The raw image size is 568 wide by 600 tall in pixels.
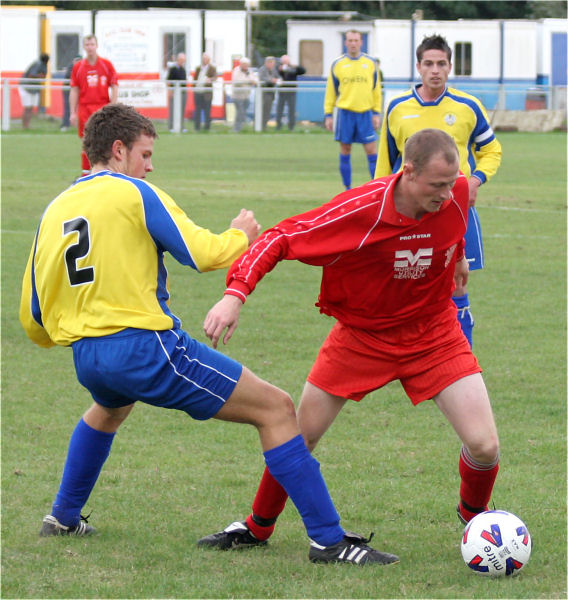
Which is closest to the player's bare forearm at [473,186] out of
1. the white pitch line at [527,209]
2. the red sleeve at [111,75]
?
the white pitch line at [527,209]

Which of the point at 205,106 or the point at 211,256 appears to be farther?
the point at 205,106

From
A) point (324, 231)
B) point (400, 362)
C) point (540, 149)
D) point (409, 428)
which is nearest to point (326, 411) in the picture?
point (400, 362)

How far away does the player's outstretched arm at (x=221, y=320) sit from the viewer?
3.94m

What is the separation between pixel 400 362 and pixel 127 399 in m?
1.14

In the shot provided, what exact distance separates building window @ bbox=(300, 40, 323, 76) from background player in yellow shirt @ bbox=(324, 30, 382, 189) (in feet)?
75.4

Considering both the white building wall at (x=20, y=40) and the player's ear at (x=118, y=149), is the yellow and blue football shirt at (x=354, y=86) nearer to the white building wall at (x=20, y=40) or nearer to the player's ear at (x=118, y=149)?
the player's ear at (x=118, y=149)

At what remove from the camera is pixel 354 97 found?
17938 millimetres

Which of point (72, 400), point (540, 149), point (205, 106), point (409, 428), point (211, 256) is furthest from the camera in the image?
point (205, 106)

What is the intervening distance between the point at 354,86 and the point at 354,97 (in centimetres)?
30

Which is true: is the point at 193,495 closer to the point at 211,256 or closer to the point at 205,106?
the point at 211,256

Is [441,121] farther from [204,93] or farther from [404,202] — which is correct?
[204,93]

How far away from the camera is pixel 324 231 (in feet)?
14.4

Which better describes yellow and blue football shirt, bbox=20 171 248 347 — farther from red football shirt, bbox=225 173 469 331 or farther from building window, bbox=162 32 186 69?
building window, bbox=162 32 186 69

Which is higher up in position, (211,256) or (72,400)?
(211,256)
